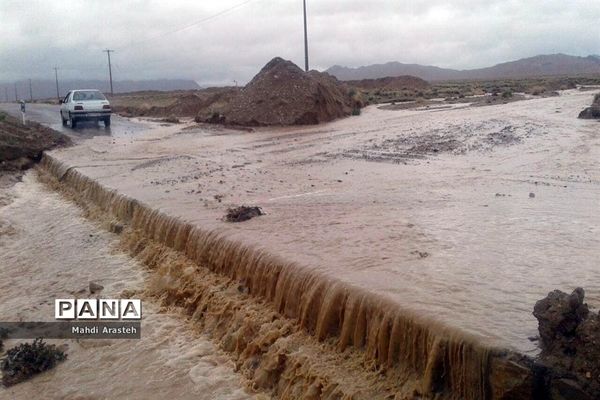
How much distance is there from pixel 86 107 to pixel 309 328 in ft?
79.4

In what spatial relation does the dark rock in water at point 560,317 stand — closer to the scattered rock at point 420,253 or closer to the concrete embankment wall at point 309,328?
the concrete embankment wall at point 309,328

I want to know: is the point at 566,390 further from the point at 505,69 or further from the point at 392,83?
the point at 505,69

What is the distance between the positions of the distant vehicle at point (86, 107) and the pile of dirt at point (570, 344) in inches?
1026

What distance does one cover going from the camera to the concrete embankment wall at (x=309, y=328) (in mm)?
4457

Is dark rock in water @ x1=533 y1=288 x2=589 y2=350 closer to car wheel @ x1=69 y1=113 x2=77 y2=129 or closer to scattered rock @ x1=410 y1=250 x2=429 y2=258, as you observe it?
scattered rock @ x1=410 y1=250 x2=429 y2=258

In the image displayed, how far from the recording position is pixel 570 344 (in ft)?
13.4

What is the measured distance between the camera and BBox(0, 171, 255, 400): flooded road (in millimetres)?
6051

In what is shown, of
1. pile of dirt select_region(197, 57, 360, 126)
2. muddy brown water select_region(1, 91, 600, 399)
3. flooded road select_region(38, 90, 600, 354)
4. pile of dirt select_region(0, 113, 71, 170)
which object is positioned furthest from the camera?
pile of dirt select_region(197, 57, 360, 126)

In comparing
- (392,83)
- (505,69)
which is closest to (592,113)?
(392,83)

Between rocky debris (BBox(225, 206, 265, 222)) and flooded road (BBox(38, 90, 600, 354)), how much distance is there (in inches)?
6.8

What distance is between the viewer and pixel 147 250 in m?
9.61

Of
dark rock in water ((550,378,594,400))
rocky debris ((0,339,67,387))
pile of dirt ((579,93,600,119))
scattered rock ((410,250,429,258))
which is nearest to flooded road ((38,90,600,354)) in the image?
scattered rock ((410,250,429,258))

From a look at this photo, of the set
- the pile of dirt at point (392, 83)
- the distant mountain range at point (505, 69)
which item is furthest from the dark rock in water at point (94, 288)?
the distant mountain range at point (505, 69)

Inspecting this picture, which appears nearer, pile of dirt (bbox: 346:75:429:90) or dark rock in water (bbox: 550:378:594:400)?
dark rock in water (bbox: 550:378:594:400)
